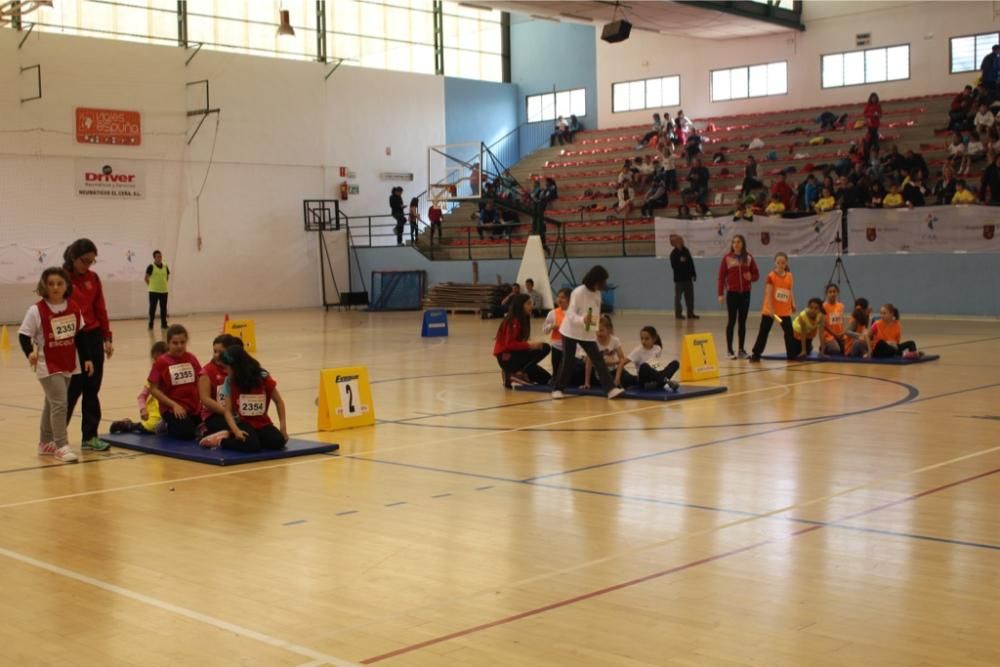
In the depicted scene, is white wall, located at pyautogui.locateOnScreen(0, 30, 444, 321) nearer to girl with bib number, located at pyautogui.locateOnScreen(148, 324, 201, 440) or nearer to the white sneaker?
girl with bib number, located at pyautogui.locateOnScreen(148, 324, 201, 440)

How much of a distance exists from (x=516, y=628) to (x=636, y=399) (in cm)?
809

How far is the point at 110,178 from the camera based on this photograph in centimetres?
3234

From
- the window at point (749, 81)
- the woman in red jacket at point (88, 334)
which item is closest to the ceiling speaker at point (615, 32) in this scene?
the window at point (749, 81)

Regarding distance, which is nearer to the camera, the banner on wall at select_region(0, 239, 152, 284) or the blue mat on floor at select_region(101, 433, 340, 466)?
the blue mat on floor at select_region(101, 433, 340, 466)

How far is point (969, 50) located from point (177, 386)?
93.0 feet

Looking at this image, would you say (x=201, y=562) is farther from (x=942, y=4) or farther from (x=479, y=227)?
(x=942, y=4)

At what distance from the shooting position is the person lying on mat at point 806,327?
55.5 feet

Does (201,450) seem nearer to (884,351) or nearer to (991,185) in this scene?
(884,351)

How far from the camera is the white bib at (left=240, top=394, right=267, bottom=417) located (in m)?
9.69

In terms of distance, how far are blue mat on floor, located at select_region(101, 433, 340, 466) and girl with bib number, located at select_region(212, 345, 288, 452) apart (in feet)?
0.28

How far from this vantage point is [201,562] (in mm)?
6336

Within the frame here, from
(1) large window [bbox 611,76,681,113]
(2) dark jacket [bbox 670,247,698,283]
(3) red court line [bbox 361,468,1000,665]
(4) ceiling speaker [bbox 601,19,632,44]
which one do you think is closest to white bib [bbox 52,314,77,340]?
(3) red court line [bbox 361,468,1000,665]

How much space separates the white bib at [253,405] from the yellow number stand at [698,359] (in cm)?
630

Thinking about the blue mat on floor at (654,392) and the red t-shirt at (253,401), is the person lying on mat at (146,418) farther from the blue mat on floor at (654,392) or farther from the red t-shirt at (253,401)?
the blue mat on floor at (654,392)
